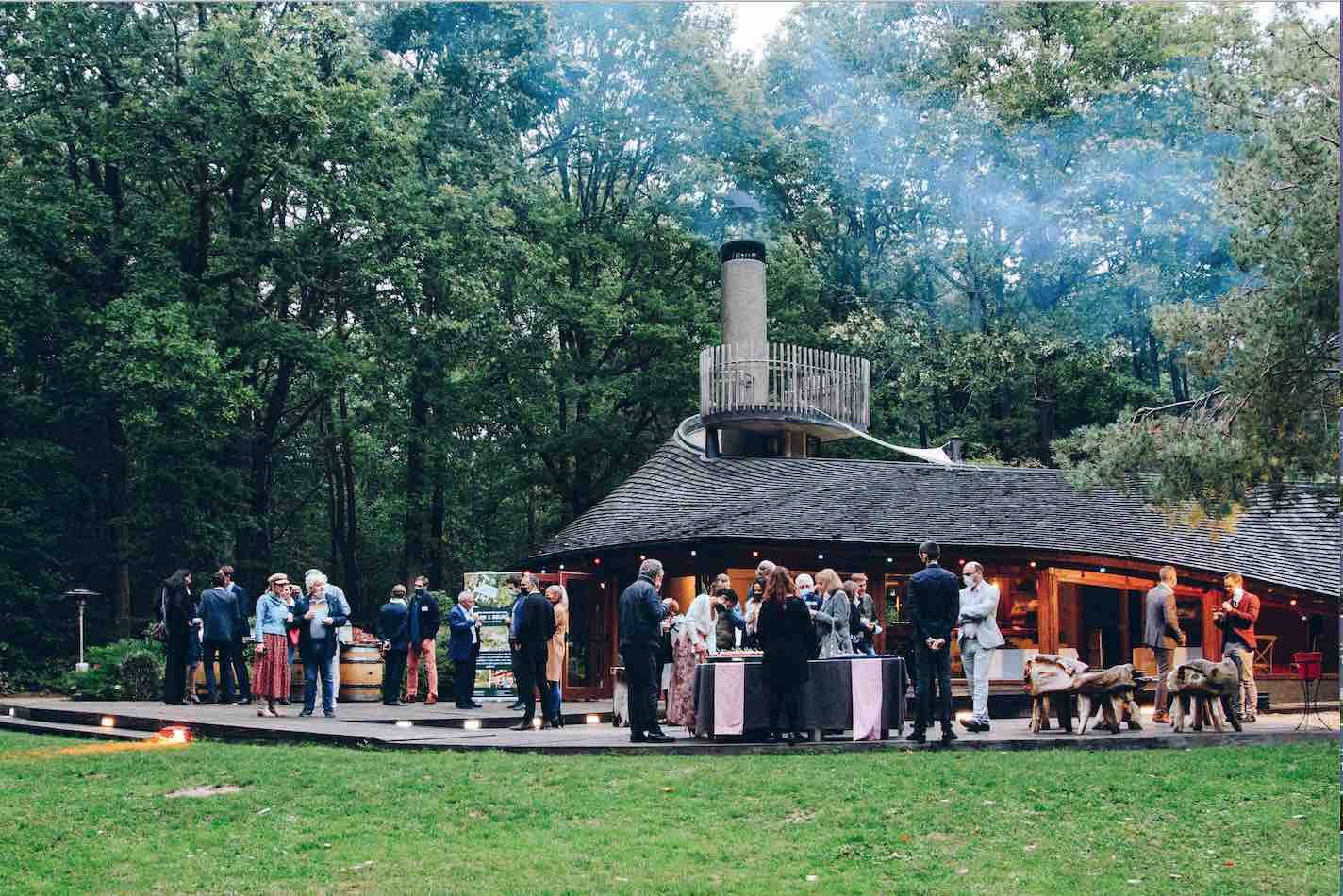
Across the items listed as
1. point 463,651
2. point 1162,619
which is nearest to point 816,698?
point 1162,619

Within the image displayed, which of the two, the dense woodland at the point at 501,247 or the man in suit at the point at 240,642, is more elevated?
the dense woodland at the point at 501,247

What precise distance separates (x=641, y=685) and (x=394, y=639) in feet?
20.0

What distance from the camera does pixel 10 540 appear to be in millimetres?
28266

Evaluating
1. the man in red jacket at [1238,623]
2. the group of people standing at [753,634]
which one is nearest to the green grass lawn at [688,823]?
the group of people standing at [753,634]

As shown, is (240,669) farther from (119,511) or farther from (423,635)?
(119,511)

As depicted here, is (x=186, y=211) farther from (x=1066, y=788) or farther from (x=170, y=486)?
(x=1066, y=788)

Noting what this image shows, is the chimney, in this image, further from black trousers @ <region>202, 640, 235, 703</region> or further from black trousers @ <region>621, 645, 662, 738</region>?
black trousers @ <region>621, 645, 662, 738</region>

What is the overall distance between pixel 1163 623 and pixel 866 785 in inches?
238

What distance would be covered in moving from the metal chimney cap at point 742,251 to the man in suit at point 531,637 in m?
13.8

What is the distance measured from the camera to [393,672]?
17938 mm

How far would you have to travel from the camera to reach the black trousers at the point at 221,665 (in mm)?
17359

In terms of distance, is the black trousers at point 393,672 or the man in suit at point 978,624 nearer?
the man in suit at point 978,624

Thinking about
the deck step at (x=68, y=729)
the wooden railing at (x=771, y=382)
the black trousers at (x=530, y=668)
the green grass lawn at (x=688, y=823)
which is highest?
the wooden railing at (x=771, y=382)

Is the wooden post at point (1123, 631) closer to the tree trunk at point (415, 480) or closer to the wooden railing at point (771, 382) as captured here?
the wooden railing at point (771, 382)
